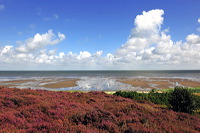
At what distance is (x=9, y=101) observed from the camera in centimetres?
978

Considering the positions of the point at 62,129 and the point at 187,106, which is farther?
the point at 187,106

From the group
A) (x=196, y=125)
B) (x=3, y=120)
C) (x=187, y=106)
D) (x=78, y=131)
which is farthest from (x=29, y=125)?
(x=187, y=106)

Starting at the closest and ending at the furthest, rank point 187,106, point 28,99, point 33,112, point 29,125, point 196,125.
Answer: point 29,125 < point 196,125 < point 33,112 < point 28,99 < point 187,106

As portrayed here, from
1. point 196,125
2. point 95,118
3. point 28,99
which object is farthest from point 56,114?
point 196,125

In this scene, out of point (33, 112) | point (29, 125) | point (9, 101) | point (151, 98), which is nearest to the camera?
point (29, 125)

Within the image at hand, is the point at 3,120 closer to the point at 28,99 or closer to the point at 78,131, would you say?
the point at 78,131

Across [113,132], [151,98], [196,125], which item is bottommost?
[151,98]

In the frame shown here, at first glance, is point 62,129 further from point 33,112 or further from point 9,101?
point 9,101

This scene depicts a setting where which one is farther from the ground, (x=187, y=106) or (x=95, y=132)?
(x=95, y=132)

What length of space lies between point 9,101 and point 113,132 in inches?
326

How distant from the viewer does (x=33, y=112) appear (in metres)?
7.56

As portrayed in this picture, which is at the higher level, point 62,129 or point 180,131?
point 62,129

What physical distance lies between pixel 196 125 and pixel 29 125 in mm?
8047

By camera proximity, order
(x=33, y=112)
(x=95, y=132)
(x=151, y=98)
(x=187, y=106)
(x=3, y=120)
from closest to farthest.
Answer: (x=95, y=132) < (x=3, y=120) < (x=33, y=112) < (x=187, y=106) < (x=151, y=98)
